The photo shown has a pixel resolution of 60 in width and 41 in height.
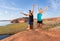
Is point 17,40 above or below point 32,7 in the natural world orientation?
below

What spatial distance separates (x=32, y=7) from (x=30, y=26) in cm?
186

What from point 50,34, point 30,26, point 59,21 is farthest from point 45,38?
point 59,21

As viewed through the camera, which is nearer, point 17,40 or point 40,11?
point 17,40

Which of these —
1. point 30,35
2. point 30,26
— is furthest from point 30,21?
point 30,35

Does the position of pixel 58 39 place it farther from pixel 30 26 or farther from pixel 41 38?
pixel 30 26

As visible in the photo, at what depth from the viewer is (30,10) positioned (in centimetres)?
1605

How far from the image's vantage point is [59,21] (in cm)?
2348

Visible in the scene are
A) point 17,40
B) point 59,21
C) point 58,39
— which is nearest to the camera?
point 58,39

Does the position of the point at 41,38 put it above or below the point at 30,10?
below

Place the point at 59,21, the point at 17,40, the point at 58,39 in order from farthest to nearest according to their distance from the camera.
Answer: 1. the point at 59,21
2. the point at 17,40
3. the point at 58,39

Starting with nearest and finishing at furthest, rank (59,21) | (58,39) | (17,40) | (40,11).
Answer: (58,39), (17,40), (40,11), (59,21)

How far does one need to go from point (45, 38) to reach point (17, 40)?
1.62m

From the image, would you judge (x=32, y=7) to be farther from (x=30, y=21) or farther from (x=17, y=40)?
(x=17, y=40)

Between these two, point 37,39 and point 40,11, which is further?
point 40,11
